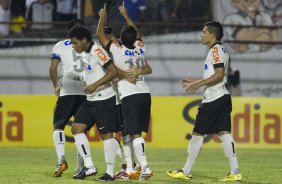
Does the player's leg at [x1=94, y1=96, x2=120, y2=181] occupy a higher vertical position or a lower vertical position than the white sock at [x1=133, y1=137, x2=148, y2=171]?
higher

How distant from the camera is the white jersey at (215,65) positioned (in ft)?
40.7

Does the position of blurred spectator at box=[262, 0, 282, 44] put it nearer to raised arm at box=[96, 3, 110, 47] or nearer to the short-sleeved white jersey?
raised arm at box=[96, 3, 110, 47]

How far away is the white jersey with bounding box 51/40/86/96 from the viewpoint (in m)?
13.2

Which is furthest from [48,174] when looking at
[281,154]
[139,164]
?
[281,154]

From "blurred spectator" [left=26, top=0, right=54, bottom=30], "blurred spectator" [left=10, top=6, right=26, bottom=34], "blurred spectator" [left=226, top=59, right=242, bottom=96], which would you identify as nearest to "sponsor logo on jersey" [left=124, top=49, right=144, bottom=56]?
"blurred spectator" [left=226, top=59, right=242, bottom=96]

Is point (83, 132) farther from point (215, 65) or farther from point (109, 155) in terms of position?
point (215, 65)

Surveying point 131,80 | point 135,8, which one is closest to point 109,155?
point 131,80

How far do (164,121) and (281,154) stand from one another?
2.91 metres

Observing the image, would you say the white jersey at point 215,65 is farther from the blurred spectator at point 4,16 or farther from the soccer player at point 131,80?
the blurred spectator at point 4,16

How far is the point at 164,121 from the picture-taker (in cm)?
2009

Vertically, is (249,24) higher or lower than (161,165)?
higher

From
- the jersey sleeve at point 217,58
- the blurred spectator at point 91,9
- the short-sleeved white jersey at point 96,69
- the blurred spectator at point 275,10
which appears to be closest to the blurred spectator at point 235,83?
the blurred spectator at point 275,10

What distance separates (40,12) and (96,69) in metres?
10.3

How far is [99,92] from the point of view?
40.5 feet
